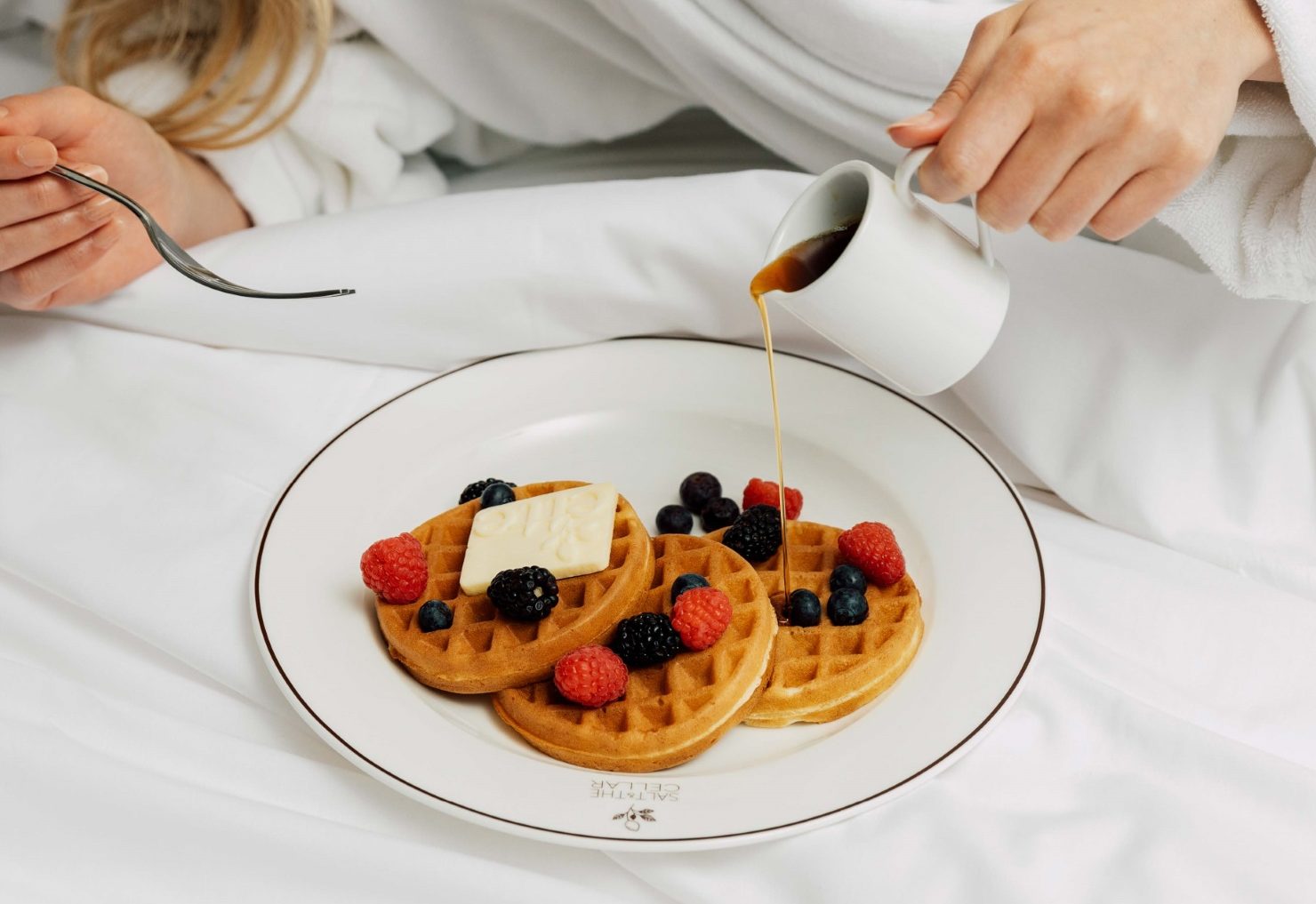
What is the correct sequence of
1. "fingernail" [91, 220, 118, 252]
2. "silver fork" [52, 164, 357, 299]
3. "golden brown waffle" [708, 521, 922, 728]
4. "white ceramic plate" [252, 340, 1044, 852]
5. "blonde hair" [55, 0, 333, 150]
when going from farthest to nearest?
"blonde hair" [55, 0, 333, 150] → "fingernail" [91, 220, 118, 252] → "silver fork" [52, 164, 357, 299] → "golden brown waffle" [708, 521, 922, 728] → "white ceramic plate" [252, 340, 1044, 852]

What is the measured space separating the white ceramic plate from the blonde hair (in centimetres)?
52

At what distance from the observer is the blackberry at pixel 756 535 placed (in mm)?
1275

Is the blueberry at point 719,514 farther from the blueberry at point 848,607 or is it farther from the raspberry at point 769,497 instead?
the blueberry at point 848,607

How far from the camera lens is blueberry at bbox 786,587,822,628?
121cm

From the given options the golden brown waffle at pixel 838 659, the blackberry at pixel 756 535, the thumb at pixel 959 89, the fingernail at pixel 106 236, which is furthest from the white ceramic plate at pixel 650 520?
the thumb at pixel 959 89

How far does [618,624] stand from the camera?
119 centimetres

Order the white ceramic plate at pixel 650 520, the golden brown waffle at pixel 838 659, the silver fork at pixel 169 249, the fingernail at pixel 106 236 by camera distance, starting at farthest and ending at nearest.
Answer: the fingernail at pixel 106 236
the silver fork at pixel 169 249
the golden brown waffle at pixel 838 659
the white ceramic plate at pixel 650 520

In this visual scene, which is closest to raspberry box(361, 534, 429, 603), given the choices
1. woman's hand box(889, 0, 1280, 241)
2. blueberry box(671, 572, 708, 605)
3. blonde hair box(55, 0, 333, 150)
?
blueberry box(671, 572, 708, 605)

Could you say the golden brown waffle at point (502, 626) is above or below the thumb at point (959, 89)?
below

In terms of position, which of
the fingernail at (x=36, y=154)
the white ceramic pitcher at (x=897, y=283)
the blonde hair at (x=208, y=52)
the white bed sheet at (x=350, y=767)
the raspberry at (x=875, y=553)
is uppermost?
the white ceramic pitcher at (x=897, y=283)

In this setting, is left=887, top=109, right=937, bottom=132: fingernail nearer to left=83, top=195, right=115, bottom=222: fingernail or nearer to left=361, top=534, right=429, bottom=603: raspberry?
left=361, top=534, right=429, bottom=603: raspberry

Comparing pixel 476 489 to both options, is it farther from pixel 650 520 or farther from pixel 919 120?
pixel 919 120

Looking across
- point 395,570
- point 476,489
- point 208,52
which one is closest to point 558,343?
point 476,489

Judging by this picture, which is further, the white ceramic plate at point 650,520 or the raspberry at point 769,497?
the raspberry at point 769,497
